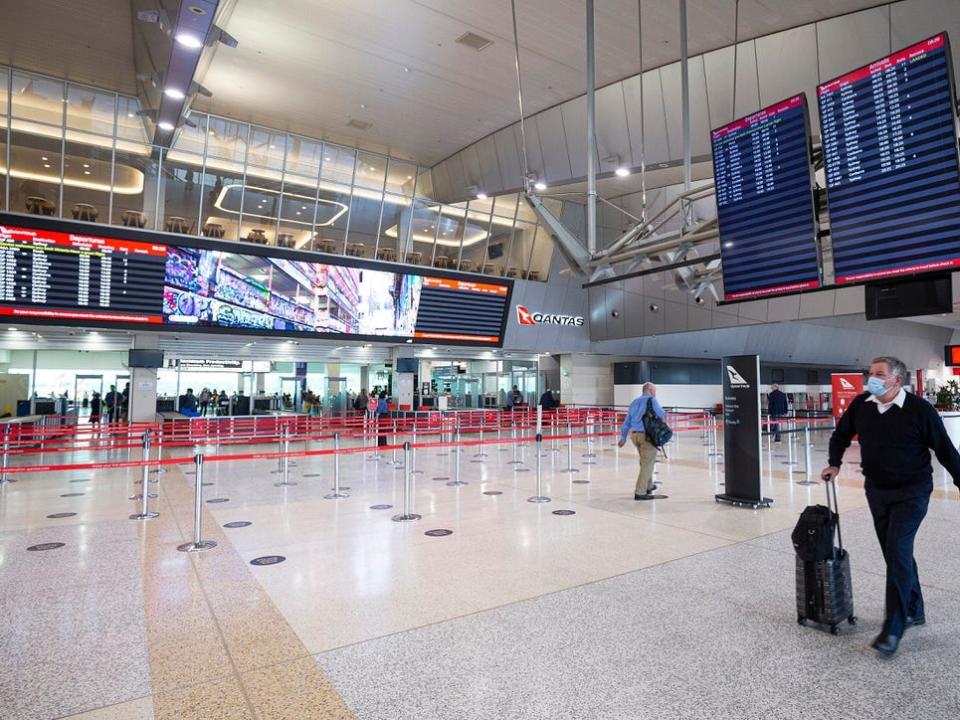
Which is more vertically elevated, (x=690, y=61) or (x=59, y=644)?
(x=690, y=61)

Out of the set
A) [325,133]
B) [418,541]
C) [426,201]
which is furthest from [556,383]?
[418,541]

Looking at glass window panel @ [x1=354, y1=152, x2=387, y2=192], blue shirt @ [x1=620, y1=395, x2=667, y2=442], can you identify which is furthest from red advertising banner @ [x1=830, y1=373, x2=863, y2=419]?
glass window panel @ [x1=354, y1=152, x2=387, y2=192]

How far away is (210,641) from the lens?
11.3 ft

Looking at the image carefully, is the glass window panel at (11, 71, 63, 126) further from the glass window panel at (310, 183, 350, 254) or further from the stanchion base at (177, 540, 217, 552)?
the stanchion base at (177, 540, 217, 552)

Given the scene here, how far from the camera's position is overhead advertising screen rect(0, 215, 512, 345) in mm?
13703

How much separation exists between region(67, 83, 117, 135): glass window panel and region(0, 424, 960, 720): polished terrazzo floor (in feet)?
42.2

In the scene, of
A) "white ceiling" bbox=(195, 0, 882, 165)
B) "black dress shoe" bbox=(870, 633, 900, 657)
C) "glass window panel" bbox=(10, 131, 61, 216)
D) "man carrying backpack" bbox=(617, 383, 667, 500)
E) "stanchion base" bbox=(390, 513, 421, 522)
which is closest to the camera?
"black dress shoe" bbox=(870, 633, 900, 657)

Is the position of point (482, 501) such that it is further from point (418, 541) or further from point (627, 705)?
point (627, 705)

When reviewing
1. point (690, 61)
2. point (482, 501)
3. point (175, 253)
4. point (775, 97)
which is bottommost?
point (482, 501)

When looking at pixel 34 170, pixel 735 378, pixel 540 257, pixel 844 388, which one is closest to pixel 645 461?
pixel 735 378

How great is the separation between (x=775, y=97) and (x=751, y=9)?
1.40 m

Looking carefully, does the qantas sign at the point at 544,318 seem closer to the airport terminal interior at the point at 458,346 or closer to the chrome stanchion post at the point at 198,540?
the airport terminal interior at the point at 458,346

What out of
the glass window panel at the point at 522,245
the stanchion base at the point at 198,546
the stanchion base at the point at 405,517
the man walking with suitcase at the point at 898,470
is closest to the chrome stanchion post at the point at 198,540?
the stanchion base at the point at 198,546

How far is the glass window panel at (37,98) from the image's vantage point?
47.1 feet
